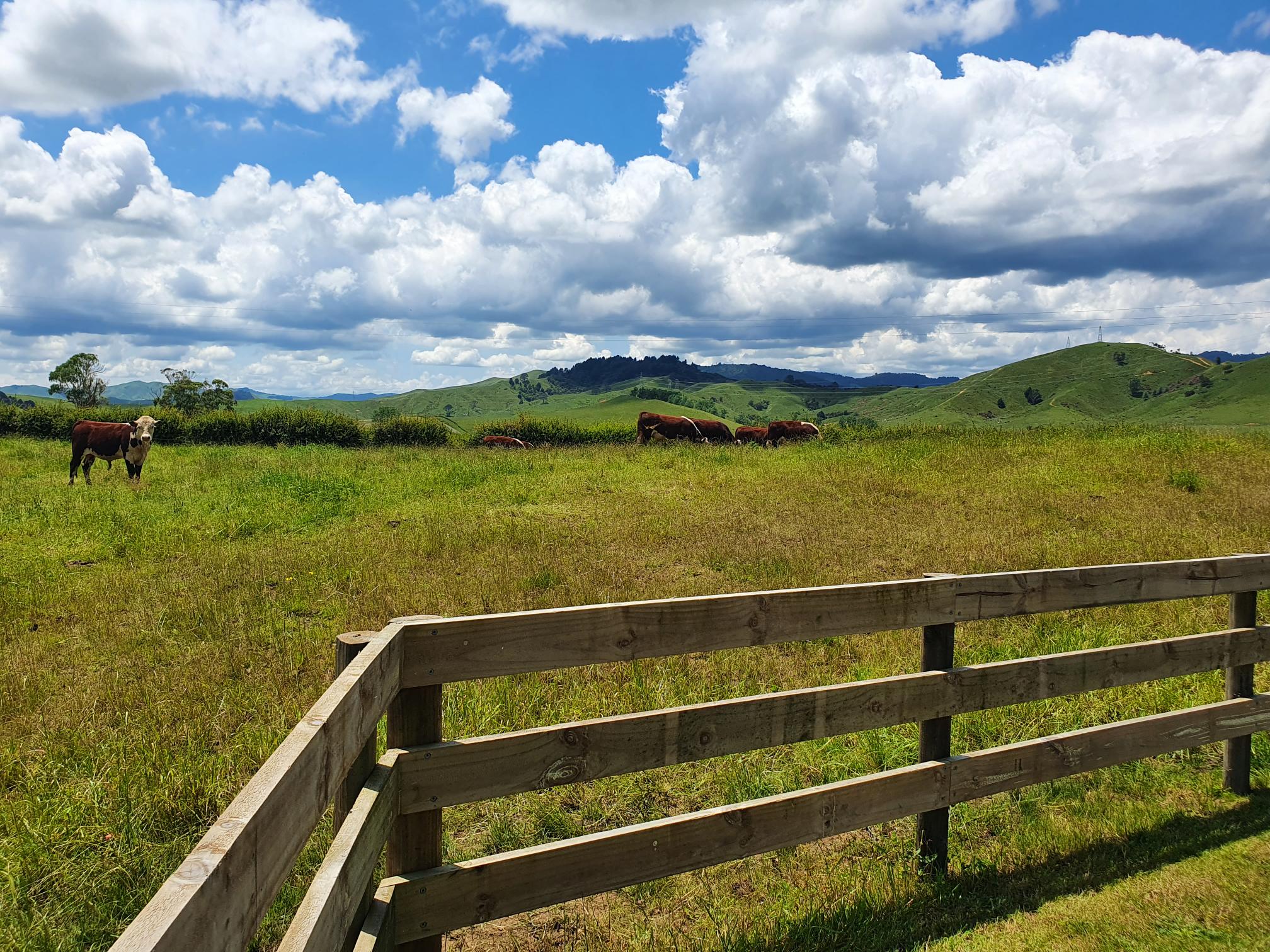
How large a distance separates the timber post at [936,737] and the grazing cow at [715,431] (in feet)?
92.6

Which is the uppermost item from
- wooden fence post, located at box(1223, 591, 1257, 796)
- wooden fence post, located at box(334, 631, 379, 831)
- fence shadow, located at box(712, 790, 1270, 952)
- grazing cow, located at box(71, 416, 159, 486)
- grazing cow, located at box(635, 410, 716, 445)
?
grazing cow, located at box(635, 410, 716, 445)

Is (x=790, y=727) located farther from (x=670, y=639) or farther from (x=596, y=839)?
(x=596, y=839)

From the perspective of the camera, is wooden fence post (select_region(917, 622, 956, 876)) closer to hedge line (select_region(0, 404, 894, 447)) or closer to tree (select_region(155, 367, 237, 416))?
hedge line (select_region(0, 404, 894, 447))

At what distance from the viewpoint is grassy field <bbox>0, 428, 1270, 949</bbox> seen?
12.3ft

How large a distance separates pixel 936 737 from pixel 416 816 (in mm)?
2786

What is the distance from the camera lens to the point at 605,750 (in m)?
2.94

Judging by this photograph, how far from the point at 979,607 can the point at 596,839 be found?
243 cm

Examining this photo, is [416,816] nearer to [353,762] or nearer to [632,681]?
[353,762]

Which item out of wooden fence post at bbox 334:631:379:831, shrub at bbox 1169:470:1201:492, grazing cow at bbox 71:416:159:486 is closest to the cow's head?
grazing cow at bbox 71:416:159:486

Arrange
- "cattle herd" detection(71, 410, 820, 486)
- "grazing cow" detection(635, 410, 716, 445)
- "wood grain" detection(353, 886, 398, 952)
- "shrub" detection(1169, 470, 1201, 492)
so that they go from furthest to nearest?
1. "grazing cow" detection(635, 410, 716, 445)
2. "cattle herd" detection(71, 410, 820, 486)
3. "shrub" detection(1169, 470, 1201, 492)
4. "wood grain" detection(353, 886, 398, 952)

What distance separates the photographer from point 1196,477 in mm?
15742

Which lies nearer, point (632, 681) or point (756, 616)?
point (756, 616)

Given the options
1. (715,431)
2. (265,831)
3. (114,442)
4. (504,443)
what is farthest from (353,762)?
(504,443)

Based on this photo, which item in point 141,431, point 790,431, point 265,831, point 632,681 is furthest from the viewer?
point 790,431
